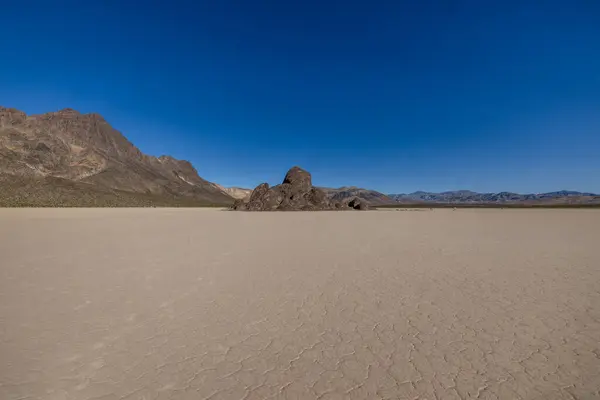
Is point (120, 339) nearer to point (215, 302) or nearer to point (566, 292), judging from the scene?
point (215, 302)

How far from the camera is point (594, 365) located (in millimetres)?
4023

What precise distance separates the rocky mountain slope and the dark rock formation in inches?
2433

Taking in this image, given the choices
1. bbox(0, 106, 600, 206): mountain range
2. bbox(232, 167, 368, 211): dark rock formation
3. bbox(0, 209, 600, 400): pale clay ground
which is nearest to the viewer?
bbox(0, 209, 600, 400): pale clay ground

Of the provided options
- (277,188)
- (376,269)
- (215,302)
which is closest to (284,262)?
(376,269)

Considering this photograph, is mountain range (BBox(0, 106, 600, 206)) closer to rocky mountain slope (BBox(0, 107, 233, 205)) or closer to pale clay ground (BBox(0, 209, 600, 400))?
rocky mountain slope (BBox(0, 107, 233, 205))

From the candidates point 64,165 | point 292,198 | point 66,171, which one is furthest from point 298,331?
point 64,165

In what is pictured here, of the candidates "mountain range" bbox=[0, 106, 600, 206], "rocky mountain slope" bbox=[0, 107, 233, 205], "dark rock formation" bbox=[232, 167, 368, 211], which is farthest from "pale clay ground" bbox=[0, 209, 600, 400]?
"rocky mountain slope" bbox=[0, 107, 233, 205]

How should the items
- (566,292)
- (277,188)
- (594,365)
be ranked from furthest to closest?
(277,188) → (566,292) → (594,365)

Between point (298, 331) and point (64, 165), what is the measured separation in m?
182

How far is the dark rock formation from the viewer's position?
6588 cm

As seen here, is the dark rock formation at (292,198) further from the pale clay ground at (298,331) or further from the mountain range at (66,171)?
the pale clay ground at (298,331)

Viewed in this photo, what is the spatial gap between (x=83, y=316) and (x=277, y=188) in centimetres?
6422

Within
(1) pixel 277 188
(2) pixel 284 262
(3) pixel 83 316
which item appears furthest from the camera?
(1) pixel 277 188

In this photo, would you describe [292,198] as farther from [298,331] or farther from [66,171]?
[66,171]
